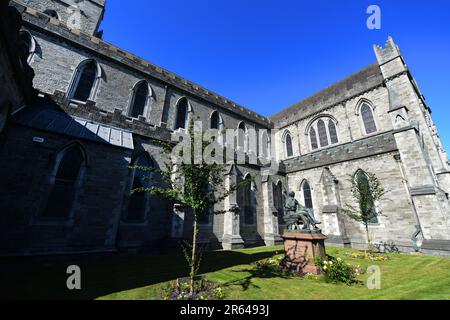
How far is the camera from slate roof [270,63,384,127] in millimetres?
17656

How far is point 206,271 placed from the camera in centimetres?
748

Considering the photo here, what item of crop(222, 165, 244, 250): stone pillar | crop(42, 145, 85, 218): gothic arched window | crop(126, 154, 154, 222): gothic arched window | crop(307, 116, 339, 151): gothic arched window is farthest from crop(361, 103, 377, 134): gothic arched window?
crop(42, 145, 85, 218): gothic arched window

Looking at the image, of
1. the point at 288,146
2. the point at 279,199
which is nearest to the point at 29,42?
the point at 279,199

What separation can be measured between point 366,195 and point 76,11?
92.3 feet

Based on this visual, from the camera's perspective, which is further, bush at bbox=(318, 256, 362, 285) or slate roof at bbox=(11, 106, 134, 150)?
slate roof at bbox=(11, 106, 134, 150)

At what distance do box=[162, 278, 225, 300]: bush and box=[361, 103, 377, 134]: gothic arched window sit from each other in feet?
61.2

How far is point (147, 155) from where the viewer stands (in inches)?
474

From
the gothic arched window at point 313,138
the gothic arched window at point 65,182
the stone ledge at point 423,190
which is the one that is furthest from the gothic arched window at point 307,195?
the gothic arched window at point 65,182

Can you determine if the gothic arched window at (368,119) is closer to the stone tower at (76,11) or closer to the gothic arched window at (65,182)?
the gothic arched window at (65,182)

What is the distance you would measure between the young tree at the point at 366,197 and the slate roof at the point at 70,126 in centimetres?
1399

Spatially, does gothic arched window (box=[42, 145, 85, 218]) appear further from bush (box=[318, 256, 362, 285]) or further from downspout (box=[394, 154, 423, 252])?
downspout (box=[394, 154, 423, 252])

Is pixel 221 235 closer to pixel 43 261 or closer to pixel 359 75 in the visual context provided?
pixel 43 261

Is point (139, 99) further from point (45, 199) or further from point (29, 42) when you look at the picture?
point (45, 199)

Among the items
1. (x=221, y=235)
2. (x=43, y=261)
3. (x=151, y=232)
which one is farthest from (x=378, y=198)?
(x=43, y=261)
